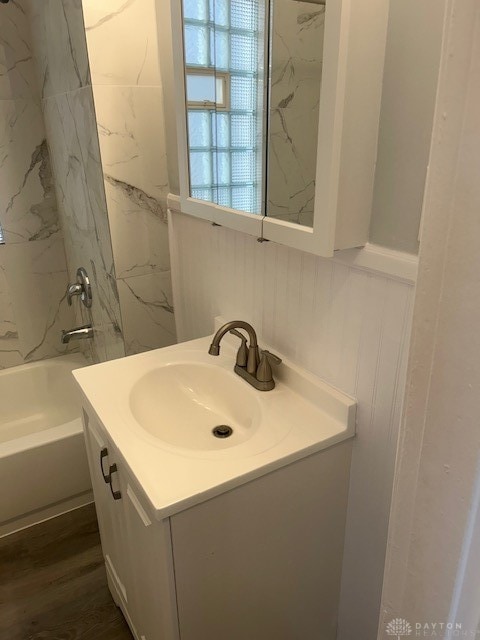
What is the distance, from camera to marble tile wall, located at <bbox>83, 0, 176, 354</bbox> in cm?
147

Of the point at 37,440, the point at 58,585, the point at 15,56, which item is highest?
the point at 15,56

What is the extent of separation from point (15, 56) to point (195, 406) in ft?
5.97

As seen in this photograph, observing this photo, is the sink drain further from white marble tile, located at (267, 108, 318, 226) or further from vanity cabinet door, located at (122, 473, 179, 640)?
white marble tile, located at (267, 108, 318, 226)

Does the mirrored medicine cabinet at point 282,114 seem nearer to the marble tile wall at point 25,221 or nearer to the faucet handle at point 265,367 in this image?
the faucet handle at point 265,367

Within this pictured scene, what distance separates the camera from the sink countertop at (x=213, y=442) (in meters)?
0.93

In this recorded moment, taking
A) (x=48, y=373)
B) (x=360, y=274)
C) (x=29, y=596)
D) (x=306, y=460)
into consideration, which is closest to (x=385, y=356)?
(x=360, y=274)

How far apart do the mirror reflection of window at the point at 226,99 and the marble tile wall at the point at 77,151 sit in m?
0.43

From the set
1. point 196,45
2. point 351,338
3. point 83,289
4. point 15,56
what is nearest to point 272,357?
point 351,338

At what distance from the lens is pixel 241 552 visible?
1038 mm

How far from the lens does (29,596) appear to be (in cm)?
168

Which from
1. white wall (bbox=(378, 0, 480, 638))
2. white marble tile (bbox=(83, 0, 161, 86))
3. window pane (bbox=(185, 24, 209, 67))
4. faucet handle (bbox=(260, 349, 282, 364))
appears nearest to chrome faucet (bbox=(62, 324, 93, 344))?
white marble tile (bbox=(83, 0, 161, 86))

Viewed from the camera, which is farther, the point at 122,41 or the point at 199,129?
the point at 122,41

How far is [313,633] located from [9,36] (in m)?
2.54

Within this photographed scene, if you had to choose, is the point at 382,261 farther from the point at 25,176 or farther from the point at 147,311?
the point at 25,176
